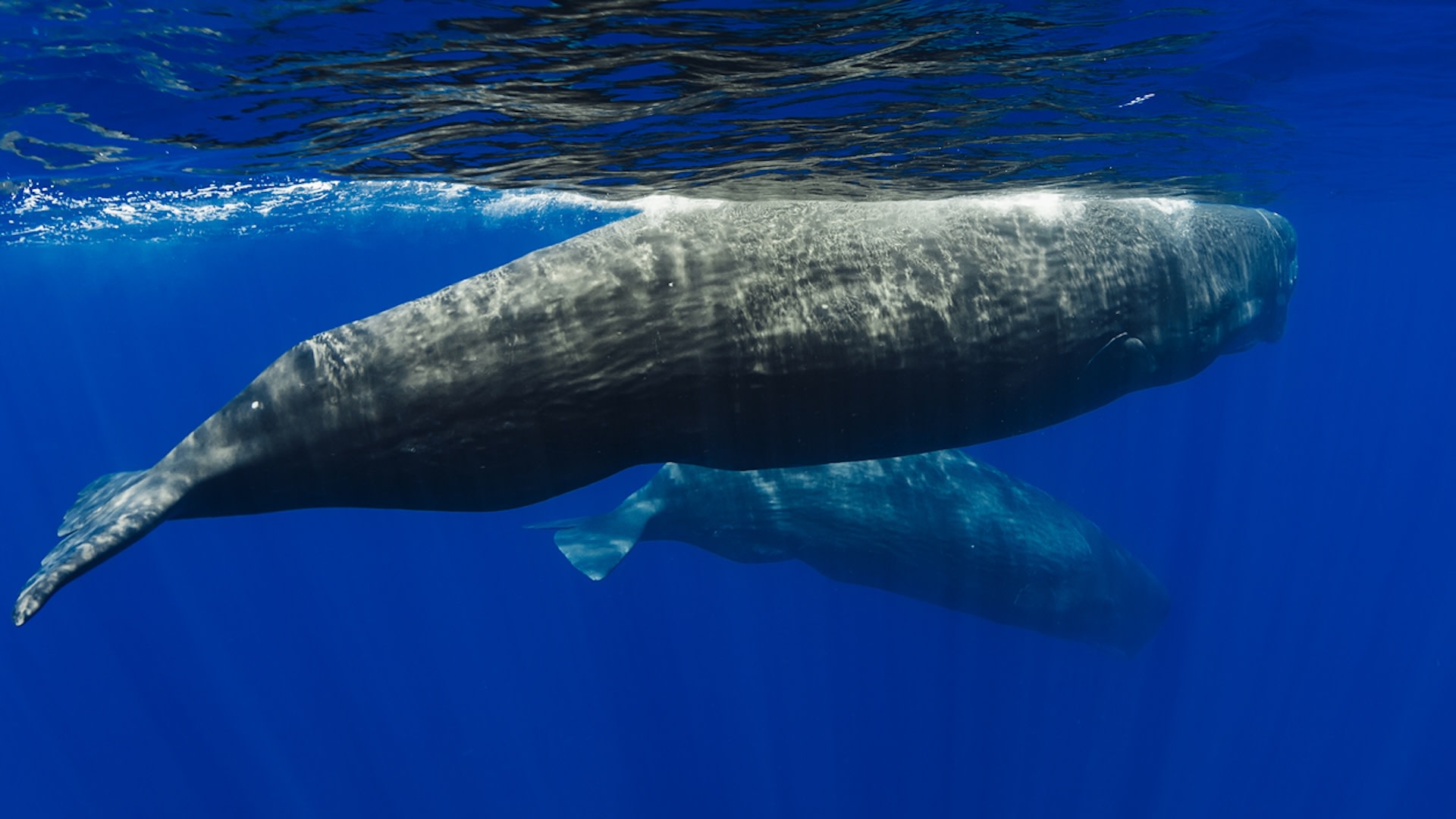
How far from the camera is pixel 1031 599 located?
13.2 m

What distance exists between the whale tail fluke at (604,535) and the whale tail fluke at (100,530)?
18.4ft

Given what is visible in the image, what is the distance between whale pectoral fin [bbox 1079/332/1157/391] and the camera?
A: 6262mm

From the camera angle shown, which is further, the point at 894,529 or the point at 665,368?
the point at 894,529

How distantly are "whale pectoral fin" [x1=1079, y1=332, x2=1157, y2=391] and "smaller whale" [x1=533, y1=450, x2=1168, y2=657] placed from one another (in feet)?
18.1

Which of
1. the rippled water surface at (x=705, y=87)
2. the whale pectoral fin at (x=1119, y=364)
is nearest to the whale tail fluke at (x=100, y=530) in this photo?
the rippled water surface at (x=705, y=87)

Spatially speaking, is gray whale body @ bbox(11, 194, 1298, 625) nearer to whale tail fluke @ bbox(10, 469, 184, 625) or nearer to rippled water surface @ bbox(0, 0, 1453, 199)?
whale tail fluke @ bbox(10, 469, 184, 625)

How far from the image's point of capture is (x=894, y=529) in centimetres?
1200

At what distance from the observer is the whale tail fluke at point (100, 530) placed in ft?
13.0

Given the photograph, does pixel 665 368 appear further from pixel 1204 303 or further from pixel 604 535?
pixel 604 535

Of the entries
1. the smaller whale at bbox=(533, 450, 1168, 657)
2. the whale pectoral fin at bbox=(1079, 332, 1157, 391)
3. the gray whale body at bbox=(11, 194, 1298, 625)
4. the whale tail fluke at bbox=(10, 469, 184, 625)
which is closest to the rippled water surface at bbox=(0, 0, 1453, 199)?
the gray whale body at bbox=(11, 194, 1298, 625)

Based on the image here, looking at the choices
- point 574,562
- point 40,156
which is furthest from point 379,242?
point 574,562

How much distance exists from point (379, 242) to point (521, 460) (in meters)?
40.4

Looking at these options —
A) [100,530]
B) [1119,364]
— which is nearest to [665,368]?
[100,530]

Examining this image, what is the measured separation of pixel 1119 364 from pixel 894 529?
19.4 ft
